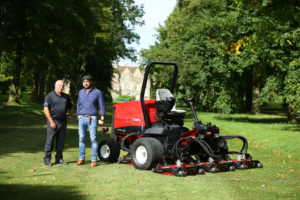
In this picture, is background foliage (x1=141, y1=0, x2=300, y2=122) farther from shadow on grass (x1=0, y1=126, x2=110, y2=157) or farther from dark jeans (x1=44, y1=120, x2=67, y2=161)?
dark jeans (x1=44, y1=120, x2=67, y2=161)

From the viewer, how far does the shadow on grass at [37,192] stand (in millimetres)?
6680

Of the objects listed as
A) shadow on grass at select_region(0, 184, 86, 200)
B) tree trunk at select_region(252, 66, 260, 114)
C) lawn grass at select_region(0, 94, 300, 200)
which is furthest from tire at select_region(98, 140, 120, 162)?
tree trunk at select_region(252, 66, 260, 114)

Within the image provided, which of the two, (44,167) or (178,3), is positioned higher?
(178,3)

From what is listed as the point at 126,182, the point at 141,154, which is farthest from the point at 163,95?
the point at 126,182

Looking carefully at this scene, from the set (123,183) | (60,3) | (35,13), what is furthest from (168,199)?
(60,3)

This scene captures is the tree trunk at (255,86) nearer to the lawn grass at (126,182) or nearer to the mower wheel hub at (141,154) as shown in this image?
the lawn grass at (126,182)

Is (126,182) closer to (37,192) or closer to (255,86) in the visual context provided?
(37,192)

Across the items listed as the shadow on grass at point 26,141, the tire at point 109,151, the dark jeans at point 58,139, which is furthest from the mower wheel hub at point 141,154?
the shadow on grass at point 26,141

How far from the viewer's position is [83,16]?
27.0m

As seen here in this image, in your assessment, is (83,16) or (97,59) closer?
(83,16)

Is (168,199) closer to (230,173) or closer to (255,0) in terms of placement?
(230,173)

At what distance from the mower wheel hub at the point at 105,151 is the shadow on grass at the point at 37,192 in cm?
328

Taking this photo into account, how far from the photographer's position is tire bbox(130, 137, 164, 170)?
920 centimetres

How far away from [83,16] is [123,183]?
67.4ft
